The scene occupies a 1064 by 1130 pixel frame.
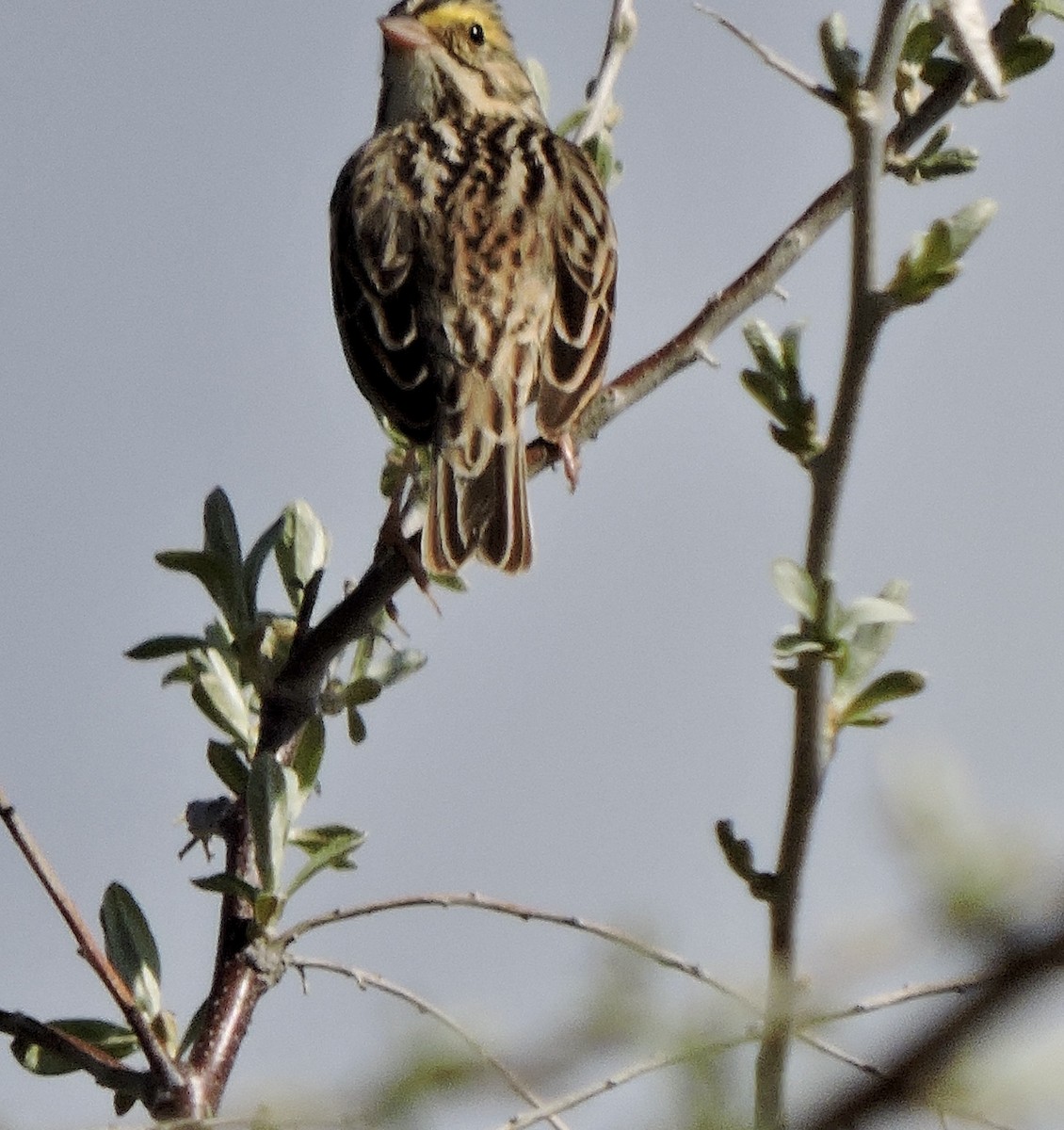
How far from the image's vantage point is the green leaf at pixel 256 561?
2.77 meters

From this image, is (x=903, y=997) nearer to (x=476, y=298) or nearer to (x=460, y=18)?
(x=476, y=298)

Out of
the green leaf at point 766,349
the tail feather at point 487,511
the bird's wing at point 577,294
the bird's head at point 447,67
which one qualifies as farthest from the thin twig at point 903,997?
the bird's head at point 447,67

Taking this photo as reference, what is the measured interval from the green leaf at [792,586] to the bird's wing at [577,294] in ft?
6.89

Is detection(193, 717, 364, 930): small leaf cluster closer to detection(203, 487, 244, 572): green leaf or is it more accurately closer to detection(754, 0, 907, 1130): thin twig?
detection(203, 487, 244, 572): green leaf

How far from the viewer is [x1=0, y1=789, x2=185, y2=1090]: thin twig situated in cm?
209

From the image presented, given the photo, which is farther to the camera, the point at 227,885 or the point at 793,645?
the point at 227,885

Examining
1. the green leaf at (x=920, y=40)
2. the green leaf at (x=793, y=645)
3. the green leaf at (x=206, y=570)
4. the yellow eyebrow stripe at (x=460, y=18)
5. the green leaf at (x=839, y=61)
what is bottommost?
the green leaf at (x=793, y=645)

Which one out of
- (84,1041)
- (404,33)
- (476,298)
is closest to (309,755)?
(84,1041)

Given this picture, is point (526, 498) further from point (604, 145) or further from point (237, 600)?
point (237, 600)

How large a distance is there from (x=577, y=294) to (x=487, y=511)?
2.79 feet

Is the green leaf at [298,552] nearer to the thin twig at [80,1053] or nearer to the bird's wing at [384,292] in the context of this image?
the thin twig at [80,1053]

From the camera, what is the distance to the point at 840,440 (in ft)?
4.75

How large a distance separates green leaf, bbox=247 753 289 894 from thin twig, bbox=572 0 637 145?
Answer: 1453 millimetres

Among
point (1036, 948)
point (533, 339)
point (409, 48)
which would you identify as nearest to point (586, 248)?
point (533, 339)
